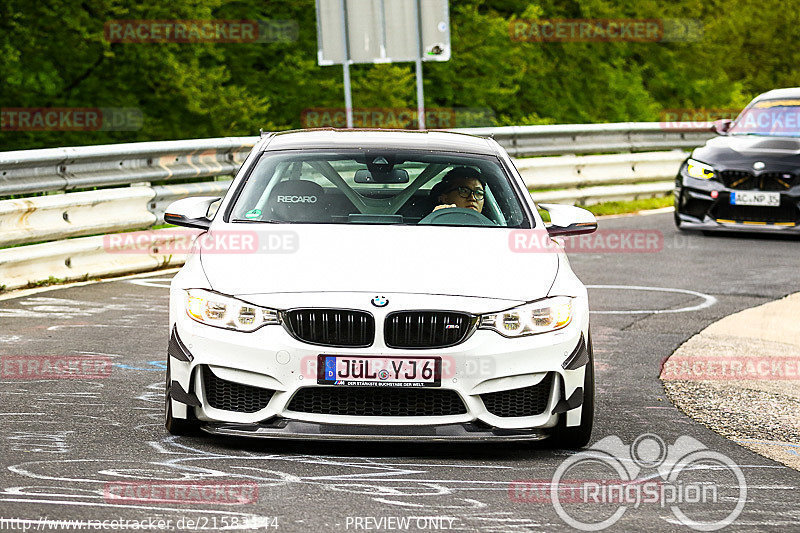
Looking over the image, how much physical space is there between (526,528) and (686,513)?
0.70 meters

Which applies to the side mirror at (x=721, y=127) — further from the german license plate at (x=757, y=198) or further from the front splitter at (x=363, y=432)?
the front splitter at (x=363, y=432)

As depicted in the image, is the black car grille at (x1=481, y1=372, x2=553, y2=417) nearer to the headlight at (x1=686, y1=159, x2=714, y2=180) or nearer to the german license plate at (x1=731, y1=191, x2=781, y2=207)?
the german license plate at (x1=731, y1=191, x2=781, y2=207)

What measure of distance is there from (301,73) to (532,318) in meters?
28.0

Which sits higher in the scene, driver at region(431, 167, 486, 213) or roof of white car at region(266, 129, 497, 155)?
roof of white car at region(266, 129, 497, 155)

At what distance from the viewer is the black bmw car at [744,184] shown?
50.7 ft

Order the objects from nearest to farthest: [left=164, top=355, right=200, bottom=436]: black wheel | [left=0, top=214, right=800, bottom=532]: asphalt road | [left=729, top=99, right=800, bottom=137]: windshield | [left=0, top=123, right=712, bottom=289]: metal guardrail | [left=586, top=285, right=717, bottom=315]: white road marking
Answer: [left=0, top=214, right=800, bottom=532]: asphalt road → [left=164, top=355, right=200, bottom=436]: black wheel → [left=586, top=285, right=717, bottom=315]: white road marking → [left=0, top=123, right=712, bottom=289]: metal guardrail → [left=729, top=99, right=800, bottom=137]: windshield

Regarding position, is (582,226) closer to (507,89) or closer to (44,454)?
(44,454)

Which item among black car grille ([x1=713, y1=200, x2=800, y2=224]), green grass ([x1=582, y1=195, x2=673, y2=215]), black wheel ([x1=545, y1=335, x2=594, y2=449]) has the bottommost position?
green grass ([x1=582, y1=195, x2=673, y2=215])

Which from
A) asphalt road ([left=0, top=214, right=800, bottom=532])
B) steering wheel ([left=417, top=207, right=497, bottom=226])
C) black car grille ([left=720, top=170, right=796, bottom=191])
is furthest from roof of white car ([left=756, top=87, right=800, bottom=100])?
steering wheel ([left=417, top=207, right=497, bottom=226])

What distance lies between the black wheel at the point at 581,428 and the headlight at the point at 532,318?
0.24 m

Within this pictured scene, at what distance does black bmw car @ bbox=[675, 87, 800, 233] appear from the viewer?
1546 cm

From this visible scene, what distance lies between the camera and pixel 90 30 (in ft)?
98.1

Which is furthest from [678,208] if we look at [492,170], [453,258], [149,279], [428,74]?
[428,74]

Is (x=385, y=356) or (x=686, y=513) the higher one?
(x=385, y=356)
